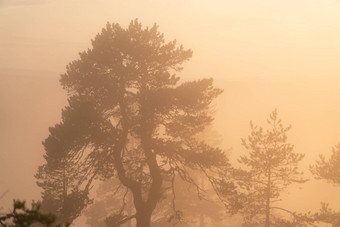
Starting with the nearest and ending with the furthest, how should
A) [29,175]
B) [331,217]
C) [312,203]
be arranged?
→ [331,217], [312,203], [29,175]

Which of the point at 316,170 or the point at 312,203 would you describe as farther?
the point at 312,203

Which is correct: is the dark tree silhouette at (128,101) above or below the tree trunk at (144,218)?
above

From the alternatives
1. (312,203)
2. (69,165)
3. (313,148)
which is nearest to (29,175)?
(312,203)

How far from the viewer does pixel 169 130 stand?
778 inches

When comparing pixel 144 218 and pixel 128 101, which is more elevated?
pixel 128 101

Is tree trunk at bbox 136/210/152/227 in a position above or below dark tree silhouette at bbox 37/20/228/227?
below

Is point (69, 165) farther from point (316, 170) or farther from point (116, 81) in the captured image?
point (316, 170)

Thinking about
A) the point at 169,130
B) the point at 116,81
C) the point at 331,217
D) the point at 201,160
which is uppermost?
A: the point at 116,81

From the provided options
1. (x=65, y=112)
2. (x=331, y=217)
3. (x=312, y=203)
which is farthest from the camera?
(x=312, y=203)

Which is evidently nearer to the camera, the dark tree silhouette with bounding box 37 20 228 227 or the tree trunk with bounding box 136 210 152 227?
the dark tree silhouette with bounding box 37 20 228 227

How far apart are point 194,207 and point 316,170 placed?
42.3 ft

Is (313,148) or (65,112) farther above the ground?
(313,148)

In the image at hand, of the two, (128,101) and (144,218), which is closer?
(144,218)

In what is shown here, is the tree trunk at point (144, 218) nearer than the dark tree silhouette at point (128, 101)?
No
